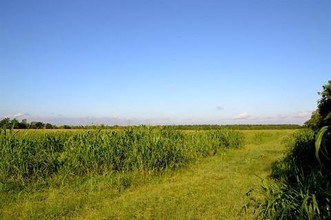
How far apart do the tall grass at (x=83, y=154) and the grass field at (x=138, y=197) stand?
55cm

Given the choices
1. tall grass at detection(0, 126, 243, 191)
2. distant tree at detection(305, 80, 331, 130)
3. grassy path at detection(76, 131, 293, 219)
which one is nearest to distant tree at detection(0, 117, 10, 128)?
tall grass at detection(0, 126, 243, 191)

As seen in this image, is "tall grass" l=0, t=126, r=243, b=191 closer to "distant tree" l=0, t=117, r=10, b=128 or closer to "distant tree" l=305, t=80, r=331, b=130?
"distant tree" l=0, t=117, r=10, b=128

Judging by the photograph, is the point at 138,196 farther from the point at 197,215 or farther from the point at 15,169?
the point at 15,169

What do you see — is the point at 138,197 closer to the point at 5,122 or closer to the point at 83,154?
the point at 83,154

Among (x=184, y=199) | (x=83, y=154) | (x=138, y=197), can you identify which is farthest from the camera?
(x=83, y=154)

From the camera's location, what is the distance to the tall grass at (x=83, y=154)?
41.8 ft

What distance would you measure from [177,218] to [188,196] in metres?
2.35

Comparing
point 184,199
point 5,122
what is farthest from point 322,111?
point 5,122

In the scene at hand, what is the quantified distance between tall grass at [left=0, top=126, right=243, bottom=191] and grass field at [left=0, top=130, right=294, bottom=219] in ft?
1.81

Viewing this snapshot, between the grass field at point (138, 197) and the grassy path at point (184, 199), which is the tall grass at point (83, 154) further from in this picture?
the grassy path at point (184, 199)

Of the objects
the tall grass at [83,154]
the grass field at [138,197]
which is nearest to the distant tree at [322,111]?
the grass field at [138,197]

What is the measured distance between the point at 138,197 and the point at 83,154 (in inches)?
161

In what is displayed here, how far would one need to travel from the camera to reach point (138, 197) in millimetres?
10672

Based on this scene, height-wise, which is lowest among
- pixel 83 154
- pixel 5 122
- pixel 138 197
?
pixel 138 197
